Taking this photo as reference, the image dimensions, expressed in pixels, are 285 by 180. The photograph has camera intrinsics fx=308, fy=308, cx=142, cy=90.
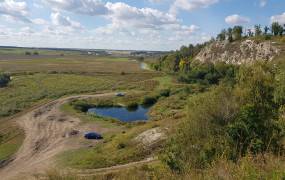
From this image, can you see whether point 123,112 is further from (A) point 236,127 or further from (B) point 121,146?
(A) point 236,127

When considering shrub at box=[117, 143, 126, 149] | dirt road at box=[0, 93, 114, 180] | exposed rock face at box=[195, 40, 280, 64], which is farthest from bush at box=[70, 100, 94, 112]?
exposed rock face at box=[195, 40, 280, 64]

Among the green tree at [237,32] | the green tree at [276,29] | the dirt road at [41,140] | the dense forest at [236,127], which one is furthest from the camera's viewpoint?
the green tree at [237,32]

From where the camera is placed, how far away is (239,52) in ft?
396

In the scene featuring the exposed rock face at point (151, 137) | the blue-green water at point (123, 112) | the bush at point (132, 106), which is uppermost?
the exposed rock face at point (151, 137)

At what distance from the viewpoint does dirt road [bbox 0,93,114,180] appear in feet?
122

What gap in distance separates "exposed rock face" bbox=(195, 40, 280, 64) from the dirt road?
61551mm

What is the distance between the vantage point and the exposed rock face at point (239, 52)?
343 ft

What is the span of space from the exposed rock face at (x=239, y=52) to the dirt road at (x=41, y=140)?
6155cm

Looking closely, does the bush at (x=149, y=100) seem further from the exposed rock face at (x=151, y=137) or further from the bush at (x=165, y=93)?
the exposed rock face at (x=151, y=137)

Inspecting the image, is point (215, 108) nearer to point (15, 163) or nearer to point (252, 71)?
point (252, 71)

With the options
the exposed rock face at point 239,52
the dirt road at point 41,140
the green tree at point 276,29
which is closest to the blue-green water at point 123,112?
the dirt road at point 41,140

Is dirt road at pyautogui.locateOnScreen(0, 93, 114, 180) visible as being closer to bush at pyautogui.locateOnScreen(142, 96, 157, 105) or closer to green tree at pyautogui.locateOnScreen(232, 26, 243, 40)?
bush at pyautogui.locateOnScreen(142, 96, 157, 105)

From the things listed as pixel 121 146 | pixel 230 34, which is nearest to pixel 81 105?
pixel 121 146

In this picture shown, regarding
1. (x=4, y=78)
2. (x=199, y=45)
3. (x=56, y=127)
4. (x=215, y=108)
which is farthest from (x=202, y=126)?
(x=199, y=45)
